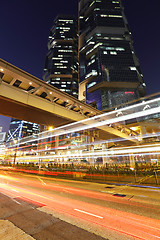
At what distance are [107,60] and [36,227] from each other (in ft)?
380

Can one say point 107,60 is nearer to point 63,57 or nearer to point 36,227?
point 63,57

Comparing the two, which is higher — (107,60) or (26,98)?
(107,60)

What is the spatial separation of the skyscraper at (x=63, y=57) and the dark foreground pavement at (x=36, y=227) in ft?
440

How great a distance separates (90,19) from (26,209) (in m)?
169

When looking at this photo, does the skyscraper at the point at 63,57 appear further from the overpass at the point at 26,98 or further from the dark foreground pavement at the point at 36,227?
the dark foreground pavement at the point at 36,227

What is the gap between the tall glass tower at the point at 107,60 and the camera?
97.9 meters

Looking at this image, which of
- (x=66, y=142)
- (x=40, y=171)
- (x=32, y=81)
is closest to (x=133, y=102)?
(x=66, y=142)

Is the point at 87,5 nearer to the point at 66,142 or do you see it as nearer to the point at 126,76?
the point at 126,76

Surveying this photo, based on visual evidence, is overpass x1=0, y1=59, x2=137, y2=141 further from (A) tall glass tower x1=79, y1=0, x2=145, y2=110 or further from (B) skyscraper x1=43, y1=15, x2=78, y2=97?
(B) skyscraper x1=43, y1=15, x2=78, y2=97

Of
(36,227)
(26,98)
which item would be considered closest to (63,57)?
(26,98)

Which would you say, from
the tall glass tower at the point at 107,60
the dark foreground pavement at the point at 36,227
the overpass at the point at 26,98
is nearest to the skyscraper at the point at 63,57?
the tall glass tower at the point at 107,60

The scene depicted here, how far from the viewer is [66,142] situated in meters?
101

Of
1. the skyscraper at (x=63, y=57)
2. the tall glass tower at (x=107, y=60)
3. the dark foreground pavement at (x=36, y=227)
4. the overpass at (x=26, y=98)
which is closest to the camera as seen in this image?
the dark foreground pavement at (x=36, y=227)

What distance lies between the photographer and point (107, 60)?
4090 inches
